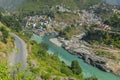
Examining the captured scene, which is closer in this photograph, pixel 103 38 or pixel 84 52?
pixel 84 52

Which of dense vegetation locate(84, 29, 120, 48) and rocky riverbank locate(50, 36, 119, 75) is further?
dense vegetation locate(84, 29, 120, 48)

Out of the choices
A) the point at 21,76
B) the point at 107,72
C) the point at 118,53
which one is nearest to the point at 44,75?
the point at 21,76

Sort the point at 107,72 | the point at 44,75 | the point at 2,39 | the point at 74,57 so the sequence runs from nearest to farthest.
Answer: the point at 44,75 → the point at 2,39 → the point at 107,72 → the point at 74,57

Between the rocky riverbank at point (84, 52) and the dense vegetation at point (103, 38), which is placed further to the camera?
the dense vegetation at point (103, 38)

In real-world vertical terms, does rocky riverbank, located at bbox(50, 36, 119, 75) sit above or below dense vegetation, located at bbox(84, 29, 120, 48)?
below

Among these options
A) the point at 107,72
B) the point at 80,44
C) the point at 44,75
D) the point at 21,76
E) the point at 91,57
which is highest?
the point at 80,44

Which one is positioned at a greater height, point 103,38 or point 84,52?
point 103,38

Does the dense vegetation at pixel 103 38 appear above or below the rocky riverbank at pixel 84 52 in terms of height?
above

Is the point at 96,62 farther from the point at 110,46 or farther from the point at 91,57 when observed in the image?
the point at 110,46
